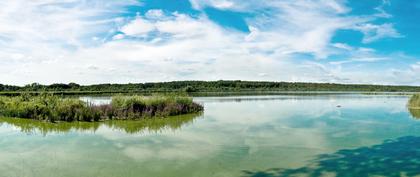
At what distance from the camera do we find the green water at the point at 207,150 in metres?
5.66

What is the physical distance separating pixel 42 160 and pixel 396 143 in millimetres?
7379

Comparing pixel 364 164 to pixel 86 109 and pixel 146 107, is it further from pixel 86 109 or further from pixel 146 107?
pixel 86 109

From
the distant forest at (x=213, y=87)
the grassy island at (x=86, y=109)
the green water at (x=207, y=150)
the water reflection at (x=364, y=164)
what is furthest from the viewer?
the distant forest at (x=213, y=87)

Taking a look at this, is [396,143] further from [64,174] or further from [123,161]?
[64,174]

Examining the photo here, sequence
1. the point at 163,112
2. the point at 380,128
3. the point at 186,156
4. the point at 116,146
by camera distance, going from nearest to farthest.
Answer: the point at 186,156
the point at 116,146
the point at 380,128
the point at 163,112

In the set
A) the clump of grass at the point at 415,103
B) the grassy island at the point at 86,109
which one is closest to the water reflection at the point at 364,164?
the grassy island at the point at 86,109

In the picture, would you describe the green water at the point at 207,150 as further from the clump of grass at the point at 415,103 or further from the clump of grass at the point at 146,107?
the clump of grass at the point at 415,103

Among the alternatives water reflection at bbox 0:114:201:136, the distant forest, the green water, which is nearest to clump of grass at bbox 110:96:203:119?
water reflection at bbox 0:114:201:136

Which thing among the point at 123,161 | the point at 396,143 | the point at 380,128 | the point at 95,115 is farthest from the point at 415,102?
the point at 123,161

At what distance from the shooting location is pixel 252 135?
361 inches

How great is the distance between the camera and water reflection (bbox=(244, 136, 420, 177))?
5.51m

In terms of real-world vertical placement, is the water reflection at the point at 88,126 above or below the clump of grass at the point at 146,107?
below

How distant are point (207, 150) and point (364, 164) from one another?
289 cm

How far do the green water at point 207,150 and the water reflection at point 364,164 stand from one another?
15mm
